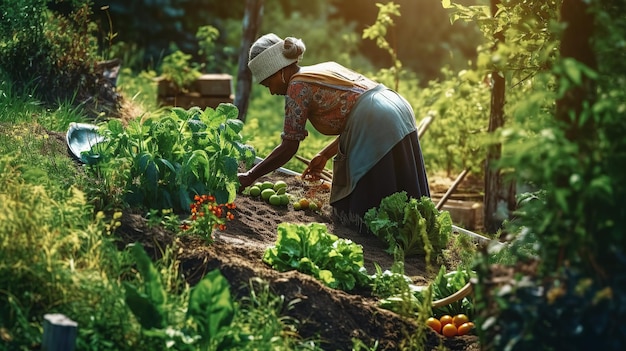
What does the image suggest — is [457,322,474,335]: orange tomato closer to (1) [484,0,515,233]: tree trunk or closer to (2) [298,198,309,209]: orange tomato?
(2) [298,198,309,209]: orange tomato

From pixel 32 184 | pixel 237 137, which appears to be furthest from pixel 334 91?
pixel 32 184

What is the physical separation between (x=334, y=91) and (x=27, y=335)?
3.06 m

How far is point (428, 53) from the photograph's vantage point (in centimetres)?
1908

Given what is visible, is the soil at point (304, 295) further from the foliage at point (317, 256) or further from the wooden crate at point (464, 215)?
the wooden crate at point (464, 215)

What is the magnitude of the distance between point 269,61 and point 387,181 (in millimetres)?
1048

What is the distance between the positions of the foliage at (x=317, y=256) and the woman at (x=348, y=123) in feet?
3.93

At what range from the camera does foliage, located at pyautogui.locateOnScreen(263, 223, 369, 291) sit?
5246mm

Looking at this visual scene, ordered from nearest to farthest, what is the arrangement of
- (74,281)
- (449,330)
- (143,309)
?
(143,309), (74,281), (449,330)

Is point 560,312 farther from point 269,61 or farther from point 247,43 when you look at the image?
point 247,43

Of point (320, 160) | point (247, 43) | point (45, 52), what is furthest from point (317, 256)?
point (247, 43)

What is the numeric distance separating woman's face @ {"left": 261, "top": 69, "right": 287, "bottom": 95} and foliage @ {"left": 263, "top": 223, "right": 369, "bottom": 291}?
1.52 metres

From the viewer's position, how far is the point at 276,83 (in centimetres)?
666

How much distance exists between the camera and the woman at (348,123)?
256 inches

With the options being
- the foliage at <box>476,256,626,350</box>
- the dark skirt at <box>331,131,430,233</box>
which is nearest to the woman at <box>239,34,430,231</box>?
the dark skirt at <box>331,131,430,233</box>
